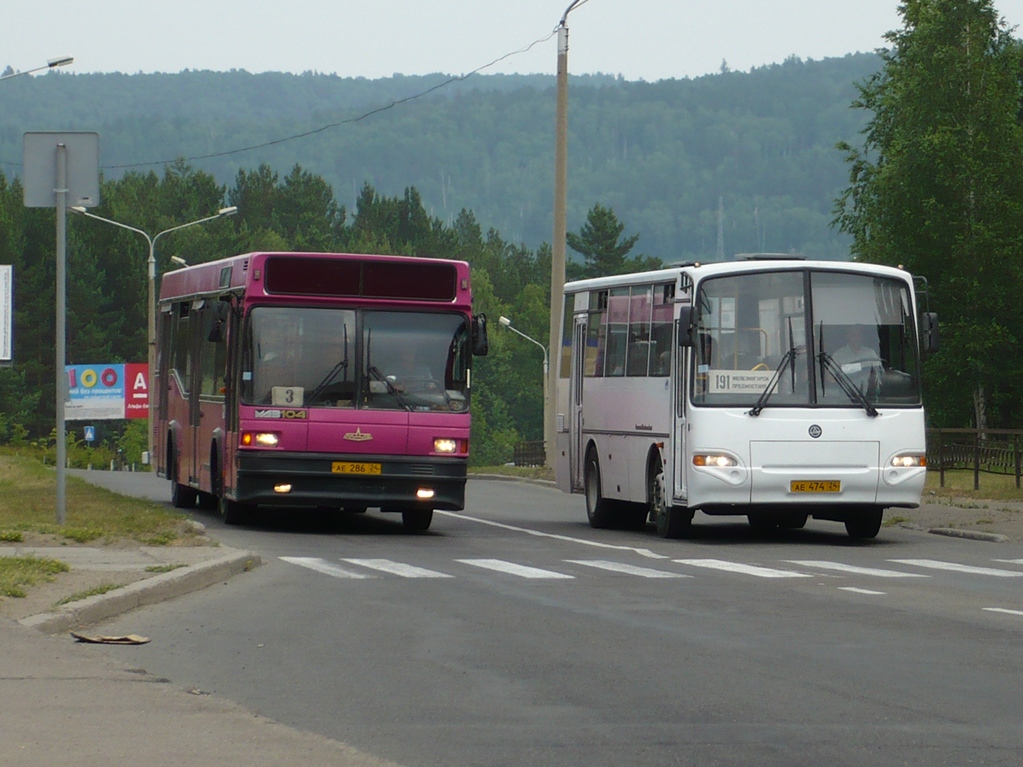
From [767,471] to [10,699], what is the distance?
12.5m

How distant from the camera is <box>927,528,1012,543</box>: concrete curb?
20.9 m

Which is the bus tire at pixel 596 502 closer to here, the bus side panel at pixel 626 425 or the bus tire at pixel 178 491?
the bus side panel at pixel 626 425

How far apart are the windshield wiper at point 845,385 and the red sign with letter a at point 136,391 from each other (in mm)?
78951

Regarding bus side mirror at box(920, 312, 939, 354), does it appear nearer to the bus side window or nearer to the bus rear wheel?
the bus rear wheel

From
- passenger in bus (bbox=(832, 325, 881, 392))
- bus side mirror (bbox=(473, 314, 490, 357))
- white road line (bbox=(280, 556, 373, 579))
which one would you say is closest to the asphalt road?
white road line (bbox=(280, 556, 373, 579))

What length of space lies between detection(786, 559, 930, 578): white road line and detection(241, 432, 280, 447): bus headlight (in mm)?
5967

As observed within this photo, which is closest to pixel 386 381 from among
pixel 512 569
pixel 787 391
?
pixel 787 391

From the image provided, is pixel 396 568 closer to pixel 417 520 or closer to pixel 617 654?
pixel 417 520

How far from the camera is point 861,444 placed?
2002 centimetres

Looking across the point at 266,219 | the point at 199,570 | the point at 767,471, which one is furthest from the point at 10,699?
the point at 266,219

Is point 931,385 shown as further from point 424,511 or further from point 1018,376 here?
point 424,511

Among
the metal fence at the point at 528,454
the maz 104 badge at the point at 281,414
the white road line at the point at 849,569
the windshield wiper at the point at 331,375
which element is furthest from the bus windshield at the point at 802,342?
the metal fence at the point at 528,454

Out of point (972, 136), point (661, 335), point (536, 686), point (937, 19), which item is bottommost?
point (536, 686)

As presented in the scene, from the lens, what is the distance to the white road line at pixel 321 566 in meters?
15.4
